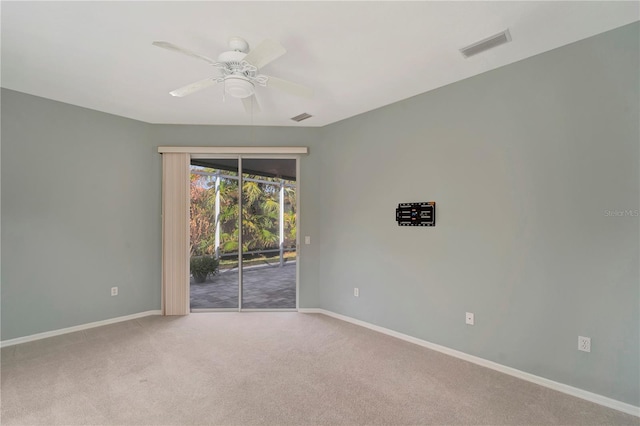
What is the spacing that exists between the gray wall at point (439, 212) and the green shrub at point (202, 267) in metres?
0.51

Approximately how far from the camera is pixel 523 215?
2693 millimetres

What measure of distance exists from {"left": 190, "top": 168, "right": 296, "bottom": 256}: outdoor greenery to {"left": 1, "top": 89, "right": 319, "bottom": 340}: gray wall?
484mm

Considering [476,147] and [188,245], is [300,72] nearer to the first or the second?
[476,147]

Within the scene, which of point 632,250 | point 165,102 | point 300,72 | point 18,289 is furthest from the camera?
point 165,102

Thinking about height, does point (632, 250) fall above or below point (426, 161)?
below

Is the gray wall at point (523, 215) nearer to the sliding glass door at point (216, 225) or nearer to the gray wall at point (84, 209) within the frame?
the gray wall at point (84, 209)

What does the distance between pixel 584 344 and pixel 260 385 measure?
263 cm

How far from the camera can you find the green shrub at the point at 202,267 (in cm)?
455

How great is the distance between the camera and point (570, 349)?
2439 millimetres

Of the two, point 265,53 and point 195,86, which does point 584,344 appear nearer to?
point 265,53

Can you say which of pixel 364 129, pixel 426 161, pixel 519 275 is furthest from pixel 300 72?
pixel 519 275

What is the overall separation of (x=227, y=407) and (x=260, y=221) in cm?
271

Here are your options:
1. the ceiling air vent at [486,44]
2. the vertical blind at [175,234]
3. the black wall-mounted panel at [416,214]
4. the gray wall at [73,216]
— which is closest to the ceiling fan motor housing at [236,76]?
the ceiling air vent at [486,44]

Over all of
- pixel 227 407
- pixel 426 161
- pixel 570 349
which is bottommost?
pixel 227 407
